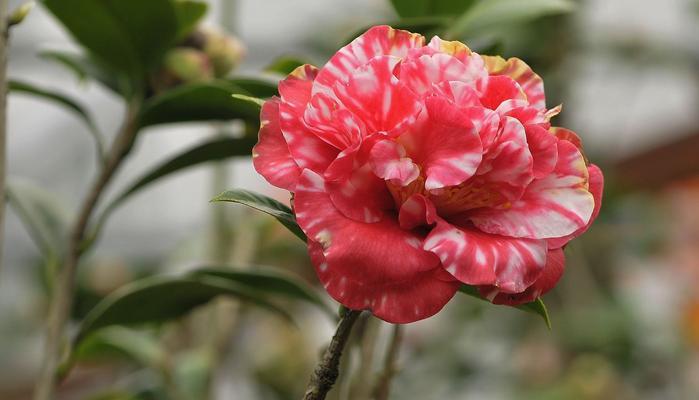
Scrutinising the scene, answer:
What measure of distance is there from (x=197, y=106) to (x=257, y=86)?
0.16 feet

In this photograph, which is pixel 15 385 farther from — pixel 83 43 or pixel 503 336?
pixel 83 43

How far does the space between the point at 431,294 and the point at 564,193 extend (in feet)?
0.25

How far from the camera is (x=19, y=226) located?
3.89m

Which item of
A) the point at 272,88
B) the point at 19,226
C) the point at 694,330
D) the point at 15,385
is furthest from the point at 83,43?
the point at 19,226

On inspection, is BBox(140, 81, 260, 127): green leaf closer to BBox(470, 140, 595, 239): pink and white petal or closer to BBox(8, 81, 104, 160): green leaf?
BBox(8, 81, 104, 160): green leaf

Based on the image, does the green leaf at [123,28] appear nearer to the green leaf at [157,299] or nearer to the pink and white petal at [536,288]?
the green leaf at [157,299]

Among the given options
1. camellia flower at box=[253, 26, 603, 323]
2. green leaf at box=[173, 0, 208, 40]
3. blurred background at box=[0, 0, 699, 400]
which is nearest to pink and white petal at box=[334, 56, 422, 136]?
camellia flower at box=[253, 26, 603, 323]

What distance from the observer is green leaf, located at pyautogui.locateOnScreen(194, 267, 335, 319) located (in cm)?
69

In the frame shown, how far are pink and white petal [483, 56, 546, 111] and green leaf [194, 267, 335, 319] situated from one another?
282 millimetres

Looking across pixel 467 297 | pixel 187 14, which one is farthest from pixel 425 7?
pixel 467 297

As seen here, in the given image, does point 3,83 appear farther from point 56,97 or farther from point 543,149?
point 543,149

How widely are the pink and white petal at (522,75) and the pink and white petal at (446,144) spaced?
0.06 metres

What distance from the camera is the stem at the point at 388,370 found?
0.61 metres

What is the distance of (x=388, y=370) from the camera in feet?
2.01
